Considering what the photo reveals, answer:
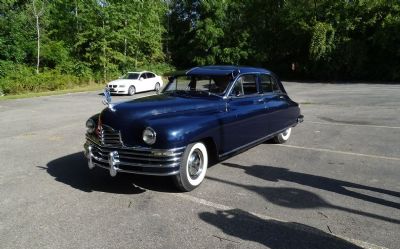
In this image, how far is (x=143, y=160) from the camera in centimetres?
495

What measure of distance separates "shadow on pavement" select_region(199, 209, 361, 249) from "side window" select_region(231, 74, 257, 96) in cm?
252

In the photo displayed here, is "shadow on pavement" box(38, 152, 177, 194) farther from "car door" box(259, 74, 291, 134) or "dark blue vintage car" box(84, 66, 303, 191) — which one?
"car door" box(259, 74, 291, 134)

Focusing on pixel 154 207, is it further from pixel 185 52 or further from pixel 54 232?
pixel 185 52

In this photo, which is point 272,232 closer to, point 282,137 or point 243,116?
point 243,116

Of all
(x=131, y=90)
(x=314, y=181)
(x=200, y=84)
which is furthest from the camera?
(x=131, y=90)

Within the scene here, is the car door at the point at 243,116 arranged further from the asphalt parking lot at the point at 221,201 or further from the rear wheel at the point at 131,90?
the rear wheel at the point at 131,90

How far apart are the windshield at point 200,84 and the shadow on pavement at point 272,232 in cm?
241

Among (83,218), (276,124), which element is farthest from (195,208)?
(276,124)

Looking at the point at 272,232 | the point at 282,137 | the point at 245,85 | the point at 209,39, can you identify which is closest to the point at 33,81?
the point at 209,39

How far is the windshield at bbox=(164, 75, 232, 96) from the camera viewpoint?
252 inches

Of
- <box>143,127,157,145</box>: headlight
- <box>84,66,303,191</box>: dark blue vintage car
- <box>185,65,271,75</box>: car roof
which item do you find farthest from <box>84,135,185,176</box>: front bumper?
<box>185,65,271,75</box>: car roof

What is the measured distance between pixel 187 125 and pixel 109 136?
1.11 meters

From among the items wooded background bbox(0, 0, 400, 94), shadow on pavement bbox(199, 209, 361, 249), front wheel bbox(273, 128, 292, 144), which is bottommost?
shadow on pavement bbox(199, 209, 361, 249)

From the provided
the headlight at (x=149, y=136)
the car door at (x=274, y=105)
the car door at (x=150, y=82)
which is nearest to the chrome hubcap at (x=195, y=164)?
the headlight at (x=149, y=136)
